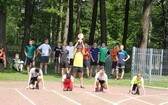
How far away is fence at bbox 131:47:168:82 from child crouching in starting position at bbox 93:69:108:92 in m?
7.69

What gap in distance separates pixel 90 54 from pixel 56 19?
1289 inches

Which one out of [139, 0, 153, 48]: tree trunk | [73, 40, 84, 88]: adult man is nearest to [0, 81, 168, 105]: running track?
[73, 40, 84, 88]: adult man

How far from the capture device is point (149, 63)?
87.2 ft

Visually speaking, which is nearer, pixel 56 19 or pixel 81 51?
pixel 81 51

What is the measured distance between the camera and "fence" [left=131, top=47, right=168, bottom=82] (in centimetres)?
2662

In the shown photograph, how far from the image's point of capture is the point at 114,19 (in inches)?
2318

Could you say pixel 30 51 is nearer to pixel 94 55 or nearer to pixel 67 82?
pixel 94 55

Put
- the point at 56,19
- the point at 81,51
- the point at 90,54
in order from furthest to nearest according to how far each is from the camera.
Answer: the point at 56,19 → the point at 90,54 → the point at 81,51

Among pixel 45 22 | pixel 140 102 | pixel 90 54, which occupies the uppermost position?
pixel 45 22

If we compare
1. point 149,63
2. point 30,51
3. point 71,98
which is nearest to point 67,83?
point 71,98

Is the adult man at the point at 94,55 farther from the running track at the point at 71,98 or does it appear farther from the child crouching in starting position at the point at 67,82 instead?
the child crouching in starting position at the point at 67,82

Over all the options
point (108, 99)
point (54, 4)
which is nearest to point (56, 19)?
point (54, 4)

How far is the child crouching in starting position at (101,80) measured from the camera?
1887cm

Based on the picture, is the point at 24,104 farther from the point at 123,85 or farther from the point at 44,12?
the point at 44,12
